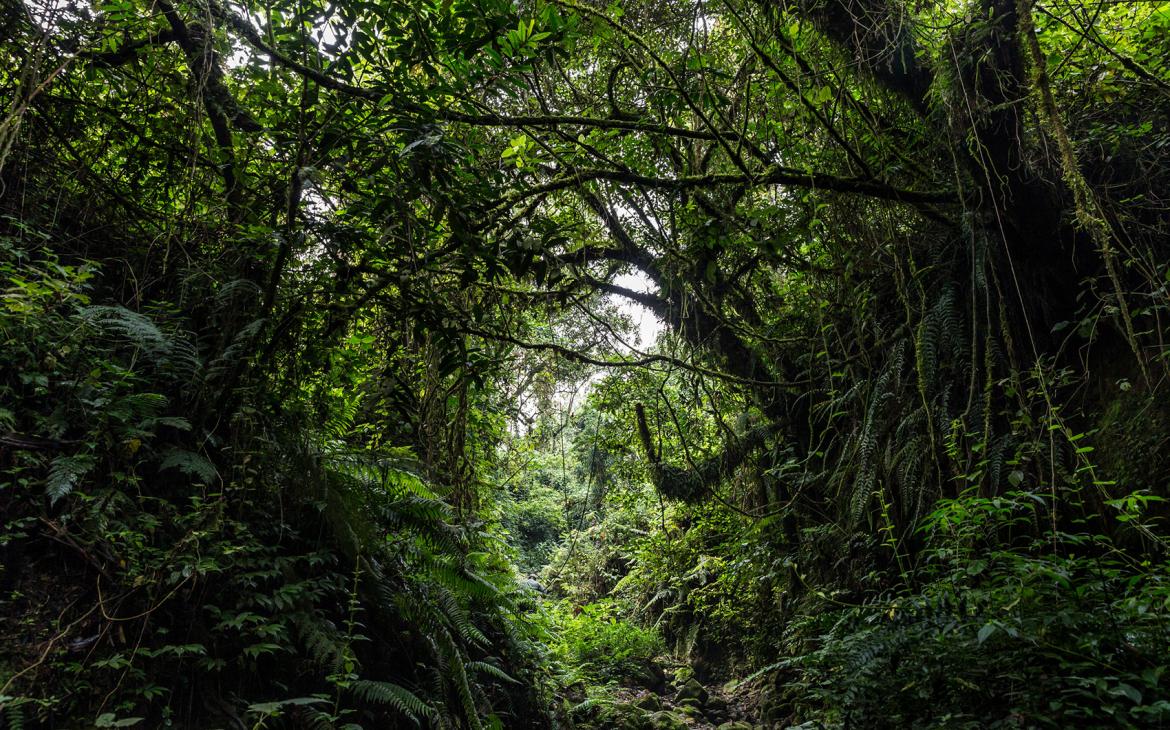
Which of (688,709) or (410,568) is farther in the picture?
(688,709)

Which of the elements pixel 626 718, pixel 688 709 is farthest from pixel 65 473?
pixel 688 709

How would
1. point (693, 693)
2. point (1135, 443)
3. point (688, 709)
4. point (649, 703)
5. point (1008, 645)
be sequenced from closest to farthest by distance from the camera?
point (1008, 645) → point (1135, 443) → point (688, 709) → point (649, 703) → point (693, 693)

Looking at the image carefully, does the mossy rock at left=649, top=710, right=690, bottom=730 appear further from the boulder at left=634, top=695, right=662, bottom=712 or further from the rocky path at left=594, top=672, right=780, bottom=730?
the boulder at left=634, top=695, right=662, bottom=712

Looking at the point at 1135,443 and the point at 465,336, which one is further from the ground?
the point at 465,336

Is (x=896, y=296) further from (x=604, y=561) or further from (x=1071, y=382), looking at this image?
(x=604, y=561)

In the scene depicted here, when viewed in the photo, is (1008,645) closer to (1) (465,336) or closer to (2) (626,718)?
(1) (465,336)

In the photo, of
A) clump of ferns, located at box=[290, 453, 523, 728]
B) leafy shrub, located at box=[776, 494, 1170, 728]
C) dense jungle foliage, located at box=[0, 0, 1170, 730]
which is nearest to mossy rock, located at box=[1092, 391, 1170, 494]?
dense jungle foliage, located at box=[0, 0, 1170, 730]

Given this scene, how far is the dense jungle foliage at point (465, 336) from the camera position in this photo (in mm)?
2307

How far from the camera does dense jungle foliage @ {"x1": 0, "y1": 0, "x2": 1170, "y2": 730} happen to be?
231 centimetres

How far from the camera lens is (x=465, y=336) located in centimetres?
350

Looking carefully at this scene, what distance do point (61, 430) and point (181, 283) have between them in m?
0.96

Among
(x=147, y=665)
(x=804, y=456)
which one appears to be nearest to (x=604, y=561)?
(x=804, y=456)

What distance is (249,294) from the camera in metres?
2.96

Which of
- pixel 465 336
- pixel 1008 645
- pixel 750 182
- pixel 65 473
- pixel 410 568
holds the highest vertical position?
pixel 750 182
